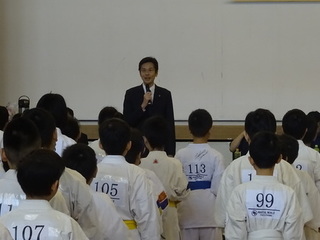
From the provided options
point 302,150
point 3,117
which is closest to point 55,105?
point 3,117

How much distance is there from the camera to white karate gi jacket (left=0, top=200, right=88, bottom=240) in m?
2.60

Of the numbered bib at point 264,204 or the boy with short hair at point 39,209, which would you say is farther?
the numbered bib at point 264,204

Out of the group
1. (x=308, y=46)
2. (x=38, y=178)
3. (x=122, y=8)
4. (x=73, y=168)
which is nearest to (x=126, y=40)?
(x=122, y=8)

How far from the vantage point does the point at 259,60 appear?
25.6 ft

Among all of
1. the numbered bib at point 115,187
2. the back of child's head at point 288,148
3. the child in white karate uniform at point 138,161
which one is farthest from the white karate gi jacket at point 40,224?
the back of child's head at point 288,148

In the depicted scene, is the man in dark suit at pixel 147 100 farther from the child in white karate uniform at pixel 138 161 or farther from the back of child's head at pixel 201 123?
the child in white karate uniform at pixel 138 161

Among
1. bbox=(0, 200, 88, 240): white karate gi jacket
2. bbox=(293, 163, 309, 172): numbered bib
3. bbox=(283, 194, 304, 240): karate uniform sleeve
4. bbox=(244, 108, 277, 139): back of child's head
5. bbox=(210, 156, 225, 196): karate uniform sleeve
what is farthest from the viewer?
bbox=(210, 156, 225, 196): karate uniform sleeve

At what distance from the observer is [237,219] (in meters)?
3.54

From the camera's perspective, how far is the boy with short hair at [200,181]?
499cm

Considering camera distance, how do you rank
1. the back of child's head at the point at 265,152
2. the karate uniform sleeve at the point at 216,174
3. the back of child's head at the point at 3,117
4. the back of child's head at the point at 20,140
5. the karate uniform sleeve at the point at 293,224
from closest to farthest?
the back of child's head at the point at 20,140 < the karate uniform sleeve at the point at 293,224 < the back of child's head at the point at 265,152 < the karate uniform sleeve at the point at 216,174 < the back of child's head at the point at 3,117

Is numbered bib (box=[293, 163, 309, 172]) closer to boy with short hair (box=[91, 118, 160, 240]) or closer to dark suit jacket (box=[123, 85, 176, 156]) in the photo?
boy with short hair (box=[91, 118, 160, 240])

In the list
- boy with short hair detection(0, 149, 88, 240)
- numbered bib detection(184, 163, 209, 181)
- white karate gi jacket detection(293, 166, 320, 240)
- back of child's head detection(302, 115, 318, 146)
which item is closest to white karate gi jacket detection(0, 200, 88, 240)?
boy with short hair detection(0, 149, 88, 240)

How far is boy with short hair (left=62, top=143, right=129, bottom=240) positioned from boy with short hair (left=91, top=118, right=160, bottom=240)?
0.36 metres

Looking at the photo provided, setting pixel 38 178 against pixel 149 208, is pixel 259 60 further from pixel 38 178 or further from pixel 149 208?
pixel 38 178
